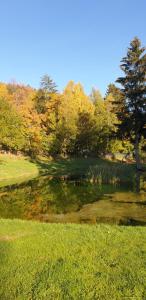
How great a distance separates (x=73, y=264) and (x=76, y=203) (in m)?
13.0

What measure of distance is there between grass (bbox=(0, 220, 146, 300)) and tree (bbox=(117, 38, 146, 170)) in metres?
31.9

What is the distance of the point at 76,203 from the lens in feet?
69.4

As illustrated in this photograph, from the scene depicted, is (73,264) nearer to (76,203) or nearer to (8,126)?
(76,203)

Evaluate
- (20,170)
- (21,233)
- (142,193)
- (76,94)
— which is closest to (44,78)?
(76,94)

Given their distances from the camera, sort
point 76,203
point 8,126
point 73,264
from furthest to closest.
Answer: point 8,126 < point 76,203 < point 73,264

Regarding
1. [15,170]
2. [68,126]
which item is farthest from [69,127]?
[15,170]

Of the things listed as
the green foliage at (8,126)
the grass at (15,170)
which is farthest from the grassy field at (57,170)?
the green foliage at (8,126)

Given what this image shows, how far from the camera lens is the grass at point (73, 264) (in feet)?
22.5

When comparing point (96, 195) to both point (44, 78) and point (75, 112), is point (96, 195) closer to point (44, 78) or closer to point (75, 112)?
point (75, 112)

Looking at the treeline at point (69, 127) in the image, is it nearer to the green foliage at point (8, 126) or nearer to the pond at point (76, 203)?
the green foliage at point (8, 126)

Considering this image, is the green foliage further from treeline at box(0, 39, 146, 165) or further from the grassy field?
treeline at box(0, 39, 146, 165)

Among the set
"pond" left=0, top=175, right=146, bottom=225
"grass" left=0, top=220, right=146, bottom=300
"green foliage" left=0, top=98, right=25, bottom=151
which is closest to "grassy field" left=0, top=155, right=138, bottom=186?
"green foliage" left=0, top=98, right=25, bottom=151

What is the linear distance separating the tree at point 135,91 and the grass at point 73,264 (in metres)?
31.9

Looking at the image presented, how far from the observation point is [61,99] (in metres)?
60.6
